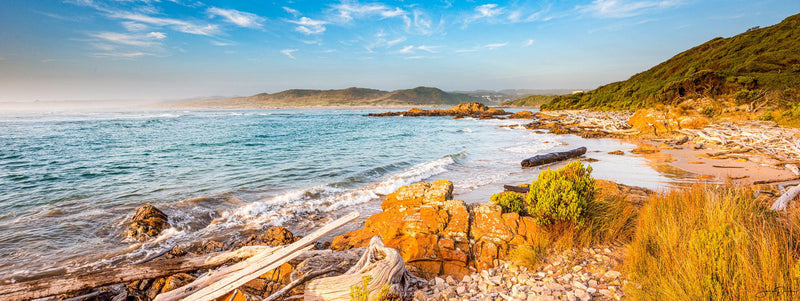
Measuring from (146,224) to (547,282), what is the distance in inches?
314

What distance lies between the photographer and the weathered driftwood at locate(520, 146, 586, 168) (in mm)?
13448

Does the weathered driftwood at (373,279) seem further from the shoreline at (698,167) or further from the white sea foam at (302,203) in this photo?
the white sea foam at (302,203)

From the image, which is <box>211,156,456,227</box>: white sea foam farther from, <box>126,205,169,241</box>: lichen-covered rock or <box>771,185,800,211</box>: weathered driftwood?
<box>771,185,800,211</box>: weathered driftwood

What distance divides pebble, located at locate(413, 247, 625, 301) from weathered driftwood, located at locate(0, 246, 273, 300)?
2.51m

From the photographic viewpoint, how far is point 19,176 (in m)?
12.1

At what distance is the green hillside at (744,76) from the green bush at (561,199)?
83.2ft

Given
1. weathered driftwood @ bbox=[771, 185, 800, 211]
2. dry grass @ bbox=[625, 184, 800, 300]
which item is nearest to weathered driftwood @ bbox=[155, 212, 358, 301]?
dry grass @ bbox=[625, 184, 800, 300]

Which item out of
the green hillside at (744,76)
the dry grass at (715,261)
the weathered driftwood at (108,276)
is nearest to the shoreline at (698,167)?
the weathered driftwood at (108,276)

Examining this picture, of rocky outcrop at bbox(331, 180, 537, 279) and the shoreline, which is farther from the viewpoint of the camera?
the shoreline

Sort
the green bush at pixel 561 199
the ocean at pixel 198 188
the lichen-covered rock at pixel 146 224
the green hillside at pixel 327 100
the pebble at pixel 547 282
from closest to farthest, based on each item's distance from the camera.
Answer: the pebble at pixel 547 282, the green bush at pixel 561 199, the ocean at pixel 198 188, the lichen-covered rock at pixel 146 224, the green hillside at pixel 327 100

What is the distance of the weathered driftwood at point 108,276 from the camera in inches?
143

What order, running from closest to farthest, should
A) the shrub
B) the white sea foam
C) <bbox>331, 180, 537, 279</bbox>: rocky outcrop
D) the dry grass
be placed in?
the dry grass
the shrub
<bbox>331, 180, 537, 279</bbox>: rocky outcrop
the white sea foam

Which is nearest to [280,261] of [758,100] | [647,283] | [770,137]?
[647,283]

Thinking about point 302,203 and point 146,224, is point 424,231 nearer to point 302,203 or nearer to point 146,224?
point 302,203
